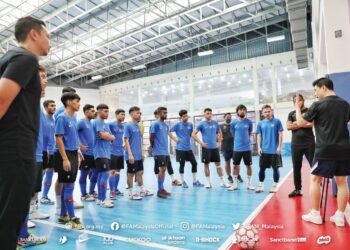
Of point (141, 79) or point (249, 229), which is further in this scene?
point (141, 79)

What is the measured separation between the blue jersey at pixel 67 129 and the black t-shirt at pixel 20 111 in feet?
8.04

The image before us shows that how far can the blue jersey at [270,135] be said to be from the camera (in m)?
6.08

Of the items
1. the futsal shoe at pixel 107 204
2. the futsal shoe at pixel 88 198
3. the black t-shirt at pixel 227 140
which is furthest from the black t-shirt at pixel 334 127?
the black t-shirt at pixel 227 140

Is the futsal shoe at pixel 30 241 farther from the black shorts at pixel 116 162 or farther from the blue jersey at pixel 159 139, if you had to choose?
the blue jersey at pixel 159 139

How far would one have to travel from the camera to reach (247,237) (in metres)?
2.88

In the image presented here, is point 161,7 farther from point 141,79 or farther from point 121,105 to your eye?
point 121,105

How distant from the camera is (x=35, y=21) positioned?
1767mm

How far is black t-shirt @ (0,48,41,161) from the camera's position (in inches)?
→ 59.1

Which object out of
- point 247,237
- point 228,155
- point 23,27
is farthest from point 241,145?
point 23,27

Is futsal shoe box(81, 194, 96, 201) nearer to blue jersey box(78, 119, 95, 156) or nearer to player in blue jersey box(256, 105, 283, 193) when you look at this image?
blue jersey box(78, 119, 95, 156)

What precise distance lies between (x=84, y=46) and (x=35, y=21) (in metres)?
17.2

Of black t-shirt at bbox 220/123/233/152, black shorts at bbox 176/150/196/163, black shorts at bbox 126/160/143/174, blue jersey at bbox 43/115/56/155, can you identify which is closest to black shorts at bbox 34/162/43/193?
blue jersey at bbox 43/115/56/155

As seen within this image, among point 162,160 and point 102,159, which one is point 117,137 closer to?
point 162,160

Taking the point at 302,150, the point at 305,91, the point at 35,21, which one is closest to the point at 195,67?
the point at 305,91
